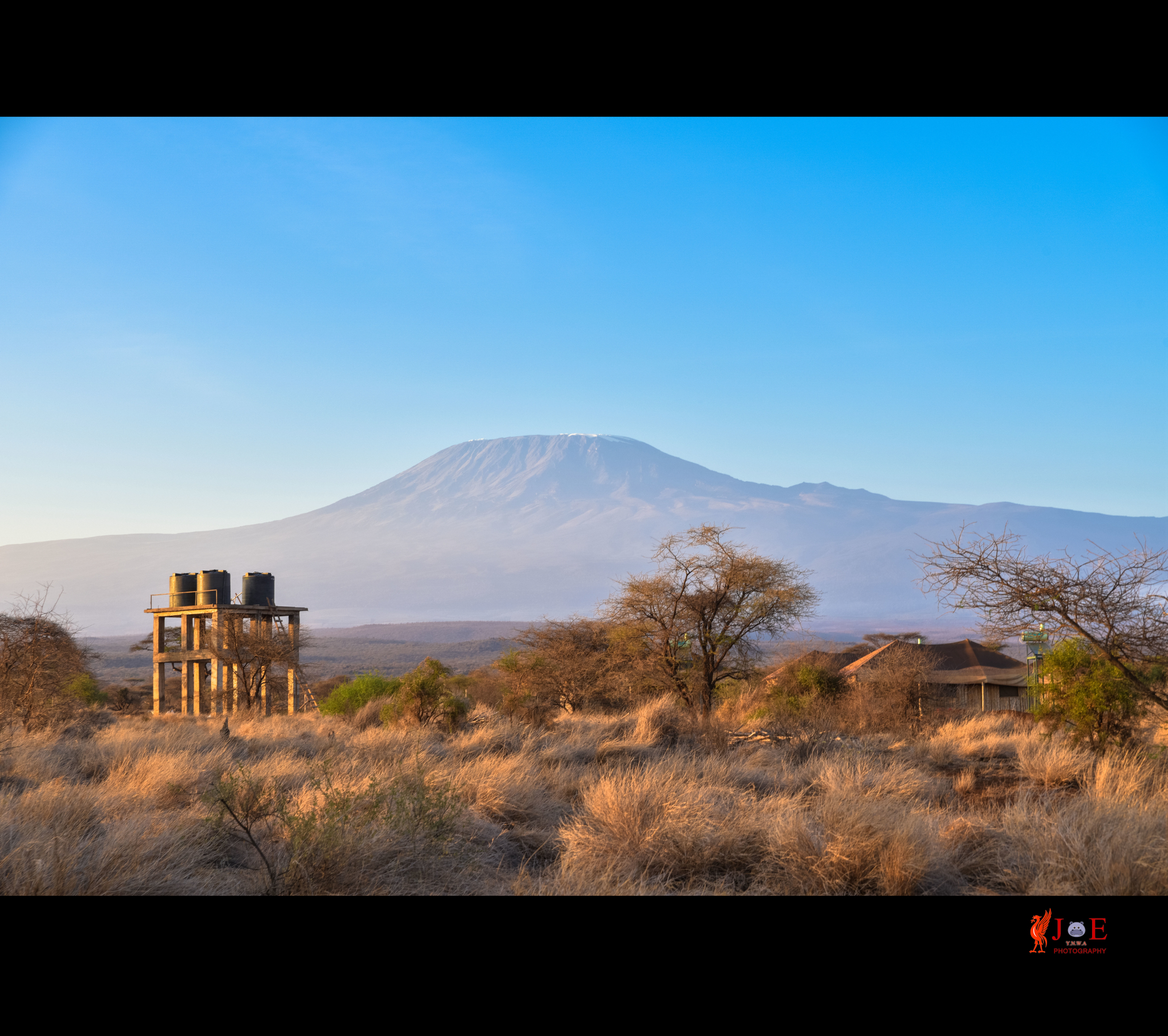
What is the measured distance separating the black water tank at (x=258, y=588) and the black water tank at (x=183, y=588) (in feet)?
6.35

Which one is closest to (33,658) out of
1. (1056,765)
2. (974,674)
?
(1056,765)

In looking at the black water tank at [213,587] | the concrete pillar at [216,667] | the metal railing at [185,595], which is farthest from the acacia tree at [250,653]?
the black water tank at [213,587]

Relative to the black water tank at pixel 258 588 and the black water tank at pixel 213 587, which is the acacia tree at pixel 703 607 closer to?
the black water tank at pixel 258 588

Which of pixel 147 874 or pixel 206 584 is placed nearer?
pixel 147 874

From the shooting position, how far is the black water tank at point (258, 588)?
30.6 meters

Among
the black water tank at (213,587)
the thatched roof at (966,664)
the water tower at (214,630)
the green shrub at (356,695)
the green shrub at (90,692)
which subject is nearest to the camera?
the green shrub at (356,695)

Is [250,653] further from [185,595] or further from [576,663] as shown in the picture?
[576,663]

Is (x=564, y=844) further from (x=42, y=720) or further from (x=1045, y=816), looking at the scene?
(x=42, y=720)

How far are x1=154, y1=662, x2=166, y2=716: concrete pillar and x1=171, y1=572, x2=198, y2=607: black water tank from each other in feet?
8.32

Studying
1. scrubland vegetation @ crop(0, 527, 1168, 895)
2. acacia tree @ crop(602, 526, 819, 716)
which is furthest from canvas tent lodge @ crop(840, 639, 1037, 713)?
scrubland vegetation @ crop(0, 527, 1168, 895)
